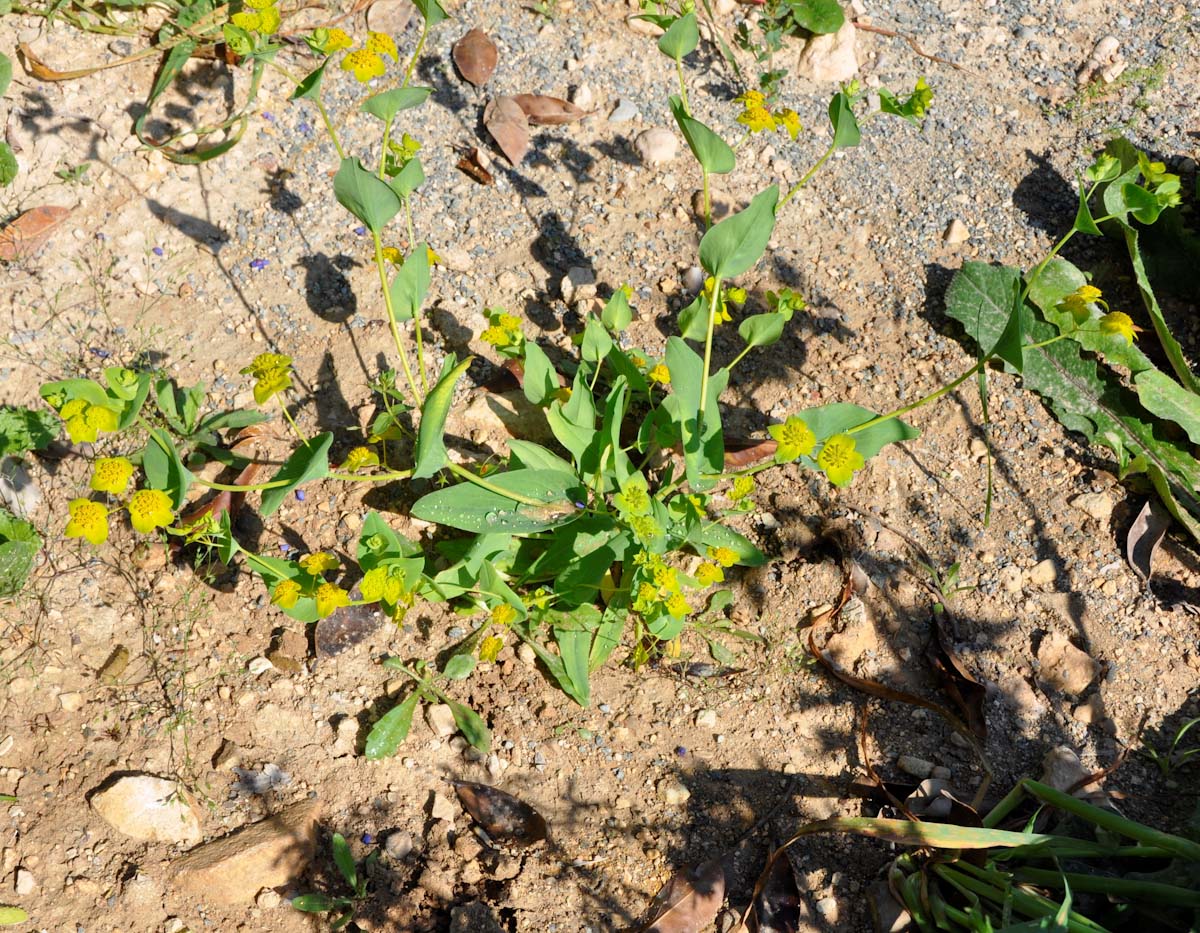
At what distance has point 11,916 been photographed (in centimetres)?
211

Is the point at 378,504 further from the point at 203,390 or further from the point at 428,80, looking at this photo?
the point at 428,80

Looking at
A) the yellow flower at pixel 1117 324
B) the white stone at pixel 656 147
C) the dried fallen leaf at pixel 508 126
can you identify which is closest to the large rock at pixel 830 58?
the white stone at pixel 656 147

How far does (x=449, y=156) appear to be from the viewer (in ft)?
10.6

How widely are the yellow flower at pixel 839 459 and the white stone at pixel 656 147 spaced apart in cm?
156

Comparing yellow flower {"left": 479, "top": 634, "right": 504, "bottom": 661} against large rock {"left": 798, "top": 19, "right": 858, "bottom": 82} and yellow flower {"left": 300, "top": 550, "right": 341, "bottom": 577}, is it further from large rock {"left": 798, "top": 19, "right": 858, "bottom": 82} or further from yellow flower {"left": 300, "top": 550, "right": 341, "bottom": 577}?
large rock {"left": 798, "top": 19, "right": 858, "bottom": 82}

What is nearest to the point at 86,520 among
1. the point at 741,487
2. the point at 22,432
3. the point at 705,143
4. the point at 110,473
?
the point at 110,473

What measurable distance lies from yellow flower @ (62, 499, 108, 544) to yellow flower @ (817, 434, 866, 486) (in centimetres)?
158

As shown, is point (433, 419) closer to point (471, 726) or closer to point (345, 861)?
point (471, 726)

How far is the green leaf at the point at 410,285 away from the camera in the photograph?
7.69ft

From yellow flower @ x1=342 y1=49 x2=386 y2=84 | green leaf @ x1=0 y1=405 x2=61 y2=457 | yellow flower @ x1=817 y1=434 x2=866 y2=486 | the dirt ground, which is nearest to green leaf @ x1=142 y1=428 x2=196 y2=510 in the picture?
the dirt ground

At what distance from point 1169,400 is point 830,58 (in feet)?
5.41

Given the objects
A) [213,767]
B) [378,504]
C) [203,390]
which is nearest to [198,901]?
[213,767]

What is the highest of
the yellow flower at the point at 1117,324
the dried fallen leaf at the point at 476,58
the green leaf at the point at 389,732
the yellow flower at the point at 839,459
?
the yellow flower at the point at 1117,324

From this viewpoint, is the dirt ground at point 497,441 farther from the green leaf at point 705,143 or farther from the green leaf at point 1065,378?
the green leaf at point 705,143
